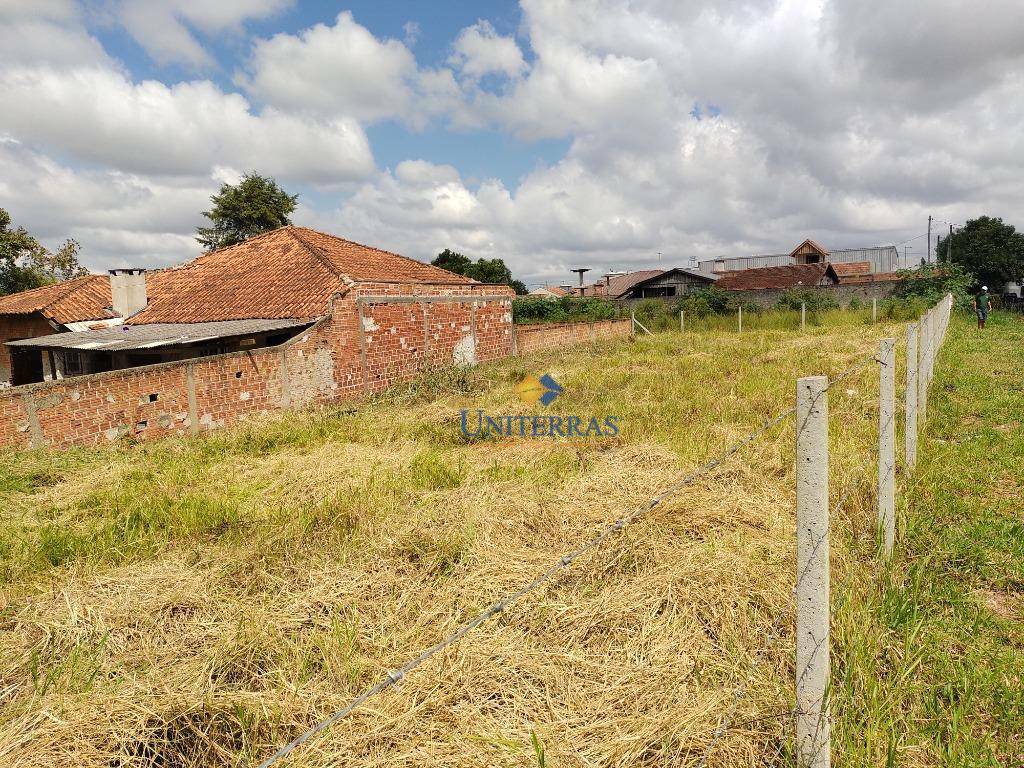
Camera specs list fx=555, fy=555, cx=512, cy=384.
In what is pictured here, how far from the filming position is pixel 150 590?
3.61 m

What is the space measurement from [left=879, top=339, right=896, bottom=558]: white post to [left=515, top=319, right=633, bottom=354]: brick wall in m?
15.7

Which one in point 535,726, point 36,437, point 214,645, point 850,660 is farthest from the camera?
point 36,437

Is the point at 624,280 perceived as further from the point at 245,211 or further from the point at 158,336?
the point at 158,336

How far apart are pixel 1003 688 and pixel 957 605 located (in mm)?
701

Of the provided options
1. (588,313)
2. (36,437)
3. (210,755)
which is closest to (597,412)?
(210,755)

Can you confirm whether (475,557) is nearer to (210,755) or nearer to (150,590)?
(210,755)

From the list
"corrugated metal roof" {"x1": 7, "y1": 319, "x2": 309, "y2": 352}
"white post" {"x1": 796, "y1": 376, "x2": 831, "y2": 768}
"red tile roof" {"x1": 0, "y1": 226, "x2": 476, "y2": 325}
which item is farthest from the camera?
"red tile roof" {"x1": 0, "y1": 226, "x2": 476, "y2": 325}

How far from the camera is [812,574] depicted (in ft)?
6.08

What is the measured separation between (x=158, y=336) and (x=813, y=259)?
189 feet

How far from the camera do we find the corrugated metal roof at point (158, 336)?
34.6 ft

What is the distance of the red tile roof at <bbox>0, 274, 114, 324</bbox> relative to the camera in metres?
15.4

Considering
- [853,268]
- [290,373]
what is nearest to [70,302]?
[290,373]

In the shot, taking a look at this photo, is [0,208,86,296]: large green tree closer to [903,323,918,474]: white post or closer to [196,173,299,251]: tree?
[196,173,299,251]: tree

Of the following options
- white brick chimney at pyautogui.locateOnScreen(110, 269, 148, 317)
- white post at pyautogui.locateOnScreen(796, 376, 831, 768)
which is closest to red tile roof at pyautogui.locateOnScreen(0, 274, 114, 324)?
white brick chimney at pyautogui.locateOnScreen(110, 269, 148, 317)
